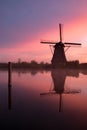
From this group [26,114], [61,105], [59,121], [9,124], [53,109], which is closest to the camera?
[9,124]

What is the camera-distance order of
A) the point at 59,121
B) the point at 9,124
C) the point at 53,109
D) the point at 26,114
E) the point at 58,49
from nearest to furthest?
the point at 9,124
the point at 59,121
the point at 26,114
the point at 53,109
the point at 58,49

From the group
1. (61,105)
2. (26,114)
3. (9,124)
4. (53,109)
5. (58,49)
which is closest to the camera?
(9,124)

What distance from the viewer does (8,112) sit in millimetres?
9656

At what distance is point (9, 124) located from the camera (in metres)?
7.90

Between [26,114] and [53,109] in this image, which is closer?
[26,114]

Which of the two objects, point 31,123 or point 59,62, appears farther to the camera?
point 59,62

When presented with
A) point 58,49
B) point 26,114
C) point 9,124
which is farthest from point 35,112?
point 58,49

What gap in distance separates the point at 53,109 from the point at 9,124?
3.01 meters

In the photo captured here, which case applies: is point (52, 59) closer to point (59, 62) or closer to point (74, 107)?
point (59, 62)

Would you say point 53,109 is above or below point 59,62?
below

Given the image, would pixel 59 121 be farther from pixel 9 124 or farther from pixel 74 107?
pixel 74 107

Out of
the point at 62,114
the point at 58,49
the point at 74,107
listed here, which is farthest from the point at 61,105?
the point at 58,49

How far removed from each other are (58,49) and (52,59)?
2781 mm

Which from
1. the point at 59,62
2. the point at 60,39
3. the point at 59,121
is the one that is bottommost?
the point at 59,121
